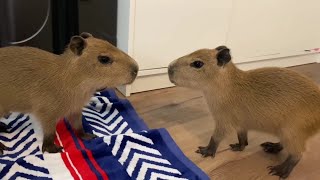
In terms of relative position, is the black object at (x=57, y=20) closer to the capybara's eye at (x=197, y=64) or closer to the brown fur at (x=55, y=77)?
the brown fur at (x=55, y=77)

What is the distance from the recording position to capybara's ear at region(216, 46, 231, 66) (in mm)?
1585

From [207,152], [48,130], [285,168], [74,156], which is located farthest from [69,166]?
[285,168]

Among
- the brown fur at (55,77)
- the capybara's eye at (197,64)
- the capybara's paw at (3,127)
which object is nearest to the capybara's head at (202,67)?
the capybara's eye at (197,64)

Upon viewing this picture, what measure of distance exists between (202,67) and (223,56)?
100 mm

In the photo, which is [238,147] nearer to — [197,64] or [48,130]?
[197,64]

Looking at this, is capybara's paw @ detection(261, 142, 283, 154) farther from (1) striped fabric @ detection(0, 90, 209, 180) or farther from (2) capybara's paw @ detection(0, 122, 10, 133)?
(2) capybara's paw @ detection(0, 122, 10, 133)

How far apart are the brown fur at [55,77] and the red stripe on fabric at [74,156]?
103 mm

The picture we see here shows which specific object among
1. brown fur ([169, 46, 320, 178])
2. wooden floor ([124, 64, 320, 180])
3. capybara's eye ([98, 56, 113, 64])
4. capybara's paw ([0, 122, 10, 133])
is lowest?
wooden floor ([124, 64, 320, 180])

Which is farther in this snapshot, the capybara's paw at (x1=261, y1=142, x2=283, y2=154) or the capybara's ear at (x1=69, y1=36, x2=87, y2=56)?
the capybara's paw at (x1=261, y1=142, x2=283, y2=154)

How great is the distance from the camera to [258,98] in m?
1.60

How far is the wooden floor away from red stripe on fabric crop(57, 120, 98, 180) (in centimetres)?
41

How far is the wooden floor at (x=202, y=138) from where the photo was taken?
1.65 metres

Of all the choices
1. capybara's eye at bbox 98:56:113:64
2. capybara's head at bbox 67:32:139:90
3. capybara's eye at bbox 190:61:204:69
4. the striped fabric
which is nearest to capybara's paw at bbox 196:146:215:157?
the striped fabric

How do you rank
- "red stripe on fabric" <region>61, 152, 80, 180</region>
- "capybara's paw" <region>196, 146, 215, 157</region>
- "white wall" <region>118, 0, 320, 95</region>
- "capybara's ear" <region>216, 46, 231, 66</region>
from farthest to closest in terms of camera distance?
"white wall" <region>118, 0, 320, 95</region>
"capybara's paw" <region>196, 146, 215, 157</region>
"capybara's ear" <region>216, 46, 231, 66</region>
"red stripe on fabric" <region>61, 152, 80, 180</region>
